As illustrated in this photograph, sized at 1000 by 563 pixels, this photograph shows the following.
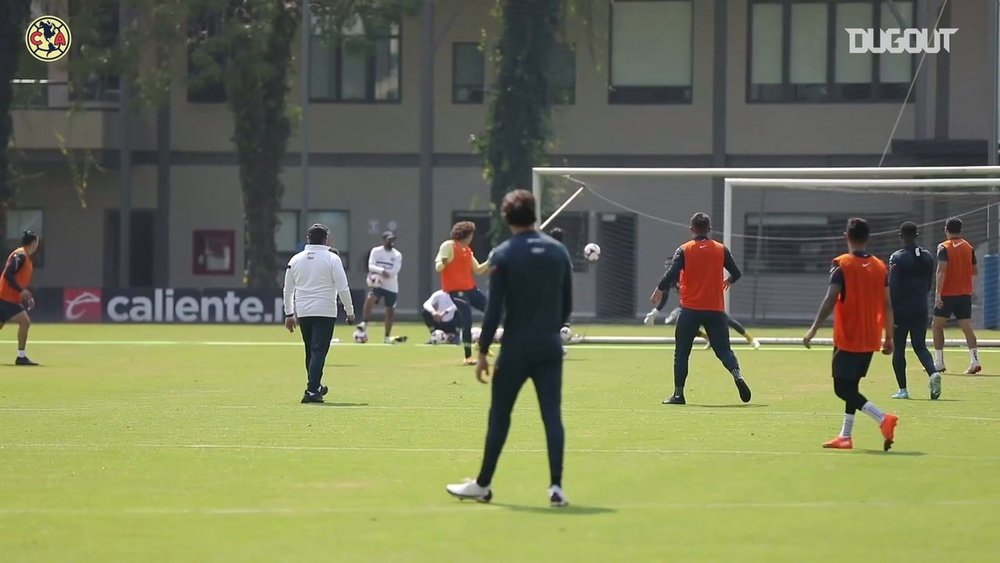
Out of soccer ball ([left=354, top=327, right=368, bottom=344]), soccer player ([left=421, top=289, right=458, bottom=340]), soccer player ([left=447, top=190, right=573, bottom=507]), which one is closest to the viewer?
soccer player ([left=447, top=190, right=573, bottom=507])

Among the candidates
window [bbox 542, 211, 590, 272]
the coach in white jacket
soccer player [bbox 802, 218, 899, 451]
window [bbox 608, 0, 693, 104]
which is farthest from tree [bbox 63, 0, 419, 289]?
soccer player [bbox 802, 218, 899, 451]

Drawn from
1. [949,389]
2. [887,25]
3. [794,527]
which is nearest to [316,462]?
[794,527]

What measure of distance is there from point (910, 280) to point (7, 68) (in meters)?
26.9

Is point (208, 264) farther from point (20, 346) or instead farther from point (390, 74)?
point (20, 346)

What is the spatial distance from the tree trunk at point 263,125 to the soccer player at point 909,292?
78.8ft

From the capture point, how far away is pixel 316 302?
1720 cm

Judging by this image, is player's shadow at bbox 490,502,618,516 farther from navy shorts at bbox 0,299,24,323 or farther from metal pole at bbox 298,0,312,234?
metal pole at bbox 298,0,312,234

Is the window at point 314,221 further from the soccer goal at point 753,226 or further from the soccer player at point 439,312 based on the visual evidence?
the soccer player at point 439,312

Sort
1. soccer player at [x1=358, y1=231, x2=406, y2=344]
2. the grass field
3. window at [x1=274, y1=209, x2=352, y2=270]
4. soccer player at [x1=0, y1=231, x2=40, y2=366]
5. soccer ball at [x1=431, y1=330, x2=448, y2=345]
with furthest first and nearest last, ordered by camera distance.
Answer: window at [x1=274, y1=209, x2=352, y2=270] < soccer player at [x1=358, y1=231, x2=406, y2=344] < soccer ball at [x1=431, y1=330, x2=448, y2=345] < soccer player at [x1=0, y1=231, x2=40, y2=366] < the grass field

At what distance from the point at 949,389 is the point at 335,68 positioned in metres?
28.4

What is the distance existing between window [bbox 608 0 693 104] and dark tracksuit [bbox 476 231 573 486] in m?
34.1

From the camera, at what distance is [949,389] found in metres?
19.3

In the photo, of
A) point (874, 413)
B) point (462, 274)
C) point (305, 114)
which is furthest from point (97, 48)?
point (874, 413)

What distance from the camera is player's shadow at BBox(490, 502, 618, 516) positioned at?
31.8 ft
